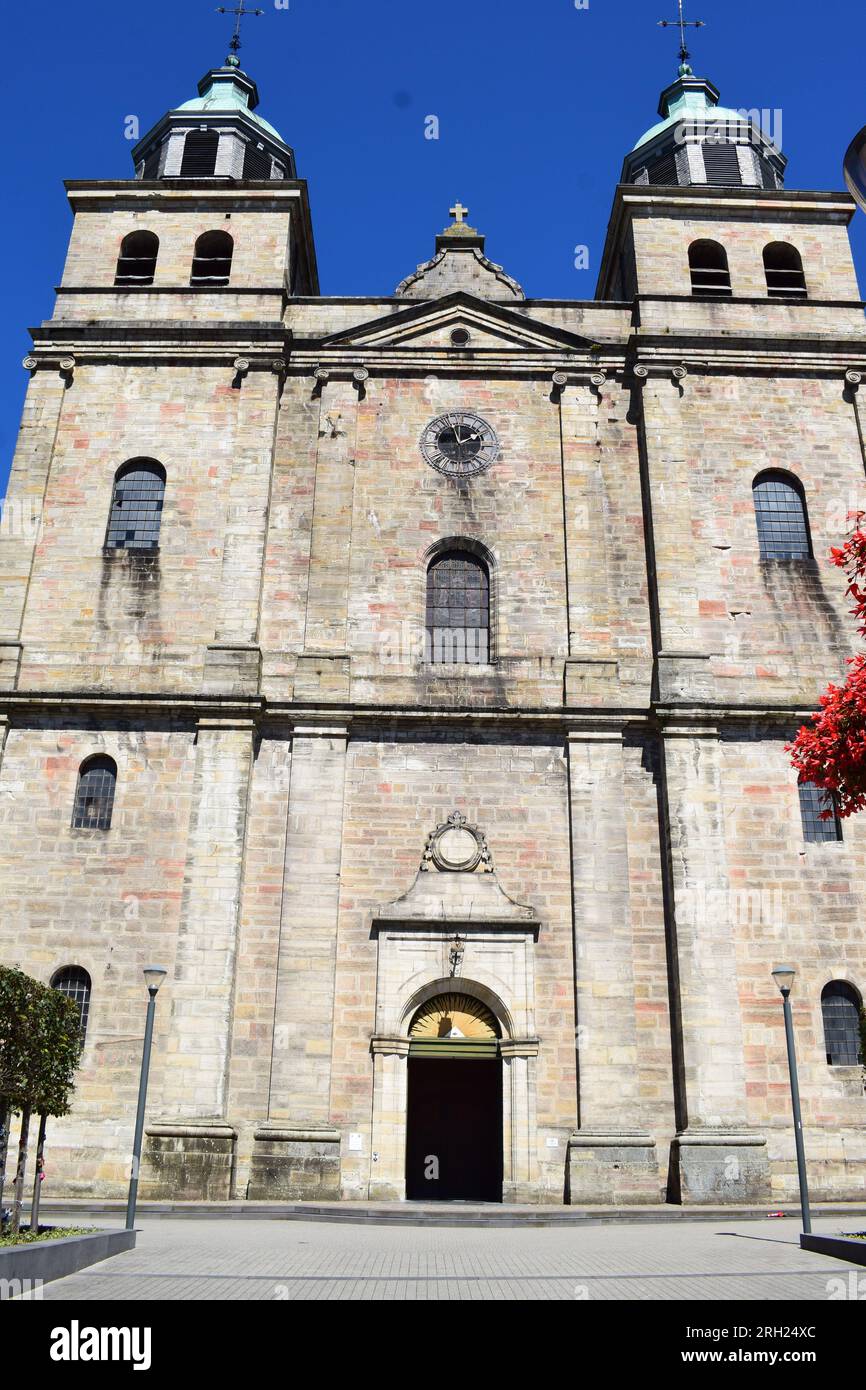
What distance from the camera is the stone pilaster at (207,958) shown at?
60.2ft

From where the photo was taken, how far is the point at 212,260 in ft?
85.4

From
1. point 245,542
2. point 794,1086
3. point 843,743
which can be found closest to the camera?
point 843,743

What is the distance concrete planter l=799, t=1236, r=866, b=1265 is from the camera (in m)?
11.4

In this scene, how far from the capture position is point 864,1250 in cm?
1112

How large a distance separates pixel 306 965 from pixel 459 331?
547 inches

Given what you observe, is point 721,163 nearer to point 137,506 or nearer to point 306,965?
point 137,506

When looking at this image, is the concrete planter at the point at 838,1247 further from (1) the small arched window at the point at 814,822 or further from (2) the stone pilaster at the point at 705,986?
(1) the small arched window at the point at 814,822

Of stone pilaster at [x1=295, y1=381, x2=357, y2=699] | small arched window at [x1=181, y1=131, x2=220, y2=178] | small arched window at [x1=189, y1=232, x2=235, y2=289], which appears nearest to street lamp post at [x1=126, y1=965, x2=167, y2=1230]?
stone pilaster at [x1=295, y1=381, x2=357, y2=699]

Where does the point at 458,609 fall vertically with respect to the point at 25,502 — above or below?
below

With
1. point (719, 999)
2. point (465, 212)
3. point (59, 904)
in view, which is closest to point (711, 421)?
point (465, 212)

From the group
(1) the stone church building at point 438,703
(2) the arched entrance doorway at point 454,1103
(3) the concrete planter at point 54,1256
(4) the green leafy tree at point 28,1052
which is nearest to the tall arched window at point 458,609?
(1) the stone church building at point 438,703

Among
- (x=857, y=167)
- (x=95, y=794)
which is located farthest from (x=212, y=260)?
(x=857, y=167)

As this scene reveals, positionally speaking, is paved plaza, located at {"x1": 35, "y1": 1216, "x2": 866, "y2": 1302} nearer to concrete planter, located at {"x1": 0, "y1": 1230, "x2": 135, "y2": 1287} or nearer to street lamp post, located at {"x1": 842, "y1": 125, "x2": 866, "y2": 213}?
concrete planter, located at {"x1": 0, "y1": 1230, "x2": 135, "y2": 1287}
